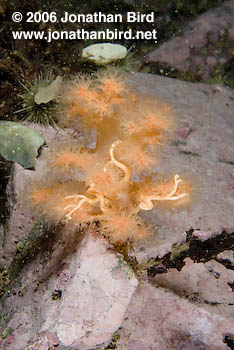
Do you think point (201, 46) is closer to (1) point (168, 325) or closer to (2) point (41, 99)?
(2) point (41, 99)

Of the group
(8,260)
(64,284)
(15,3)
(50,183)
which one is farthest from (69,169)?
(15,3)

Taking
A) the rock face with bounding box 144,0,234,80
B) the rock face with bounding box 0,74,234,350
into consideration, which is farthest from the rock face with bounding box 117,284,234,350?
the rock face with bounding box 144,0,234,80

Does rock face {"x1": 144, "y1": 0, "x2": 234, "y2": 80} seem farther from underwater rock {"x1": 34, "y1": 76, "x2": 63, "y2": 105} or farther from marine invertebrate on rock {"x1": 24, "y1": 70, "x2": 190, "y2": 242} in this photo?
marine invertebrate on rock {"x1": 24, "y1": 70, "x2": 190, "y2": 242}

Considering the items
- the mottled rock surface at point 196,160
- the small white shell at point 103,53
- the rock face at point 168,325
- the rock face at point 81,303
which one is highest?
the small white shell at point 103,53

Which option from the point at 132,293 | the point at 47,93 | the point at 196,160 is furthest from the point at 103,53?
the point at 132,293

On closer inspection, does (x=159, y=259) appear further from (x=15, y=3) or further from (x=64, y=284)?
(x=15, y=3)

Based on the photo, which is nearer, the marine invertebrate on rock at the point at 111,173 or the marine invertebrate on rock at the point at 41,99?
the marine invertebrate on rock at the point at 111,173

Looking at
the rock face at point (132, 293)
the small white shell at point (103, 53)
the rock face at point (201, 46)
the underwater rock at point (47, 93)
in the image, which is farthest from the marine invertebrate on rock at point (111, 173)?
the rock face at point (201, 46)

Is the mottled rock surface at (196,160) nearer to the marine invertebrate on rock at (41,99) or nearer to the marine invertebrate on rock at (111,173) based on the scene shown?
the marine invertebrate on rock at (111,173)
